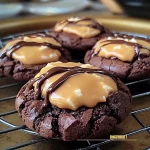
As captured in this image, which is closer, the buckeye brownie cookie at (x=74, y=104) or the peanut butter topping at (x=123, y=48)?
the buckeye brownie cookie at (x=74, y=104)

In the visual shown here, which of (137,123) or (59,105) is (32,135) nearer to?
(59,105)

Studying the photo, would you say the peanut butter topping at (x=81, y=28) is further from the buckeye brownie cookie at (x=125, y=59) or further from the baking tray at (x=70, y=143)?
the baking tray at (x=70, y=143)

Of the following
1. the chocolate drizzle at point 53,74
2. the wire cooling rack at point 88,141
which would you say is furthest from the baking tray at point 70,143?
the chocolate drizzle at point 53,74

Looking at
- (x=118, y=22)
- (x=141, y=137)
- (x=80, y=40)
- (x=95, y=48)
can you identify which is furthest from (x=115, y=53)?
(x=118, y=22)

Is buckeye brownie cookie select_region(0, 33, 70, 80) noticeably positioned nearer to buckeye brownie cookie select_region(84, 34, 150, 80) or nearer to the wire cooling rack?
the wire cooling rack

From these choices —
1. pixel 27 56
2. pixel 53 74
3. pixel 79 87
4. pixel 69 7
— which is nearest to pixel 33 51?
pixel 27 56

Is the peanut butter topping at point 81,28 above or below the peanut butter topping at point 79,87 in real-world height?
below

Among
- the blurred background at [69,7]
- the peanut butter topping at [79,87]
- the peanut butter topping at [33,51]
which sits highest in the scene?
the peanut butter topping at [79,87]
